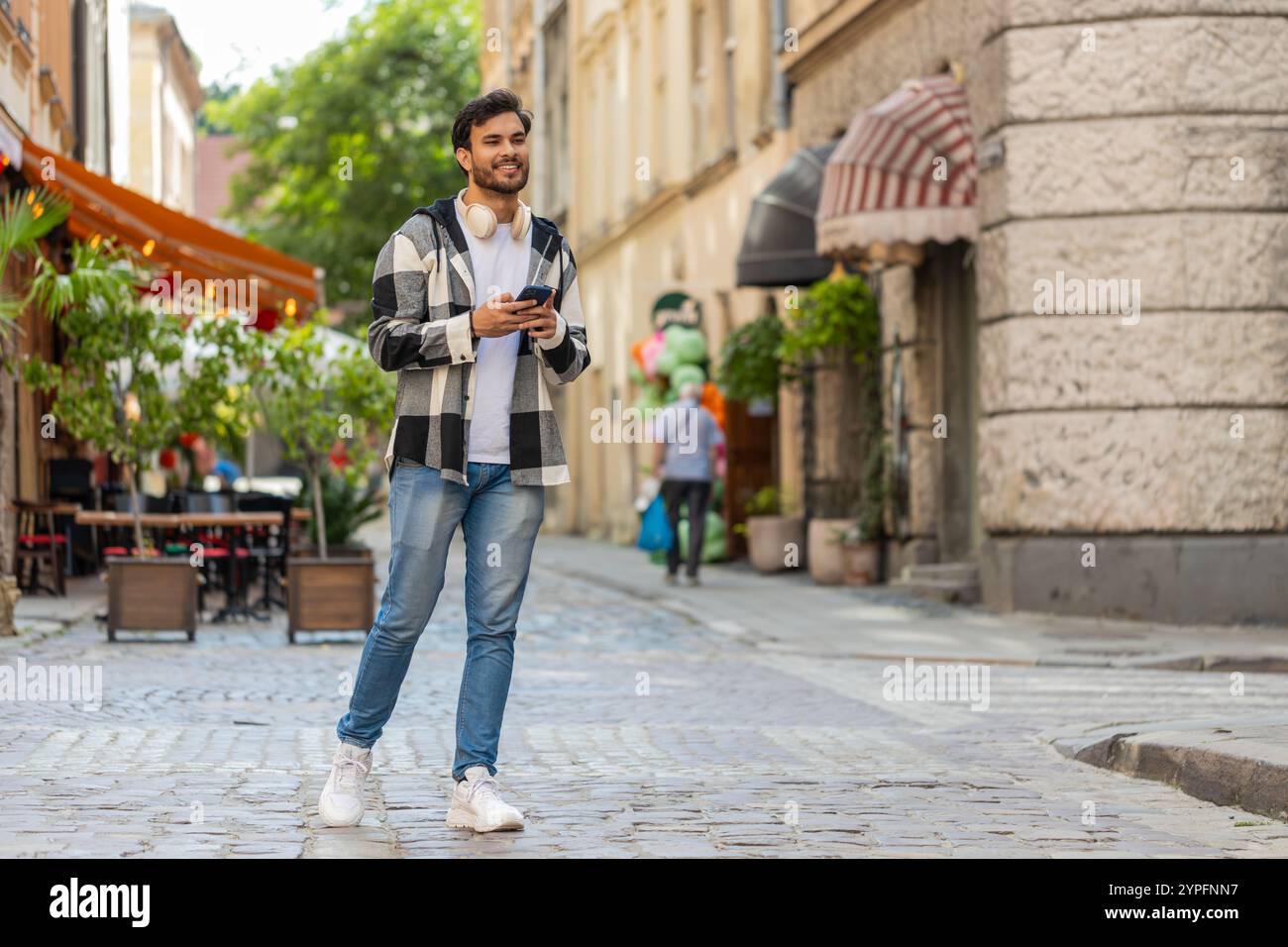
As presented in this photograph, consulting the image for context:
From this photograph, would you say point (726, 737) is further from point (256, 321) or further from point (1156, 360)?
point (256, 321)

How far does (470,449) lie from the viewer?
20.7 feet

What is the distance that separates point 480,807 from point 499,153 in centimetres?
185

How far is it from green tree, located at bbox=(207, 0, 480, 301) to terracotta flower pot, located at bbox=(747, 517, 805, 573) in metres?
25.5

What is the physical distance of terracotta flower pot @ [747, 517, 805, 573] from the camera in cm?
2225

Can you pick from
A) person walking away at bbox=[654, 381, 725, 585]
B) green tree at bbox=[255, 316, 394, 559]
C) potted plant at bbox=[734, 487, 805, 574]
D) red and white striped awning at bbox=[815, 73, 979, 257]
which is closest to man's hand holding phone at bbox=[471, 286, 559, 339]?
green tree at bbox=[255, 316, 394, 559]

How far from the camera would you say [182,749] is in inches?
332

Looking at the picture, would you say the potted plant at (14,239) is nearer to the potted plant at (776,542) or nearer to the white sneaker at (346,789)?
the white sneaker at (346,789)

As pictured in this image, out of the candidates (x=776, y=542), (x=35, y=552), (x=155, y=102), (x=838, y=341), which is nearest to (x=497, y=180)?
(x=35, y=552)

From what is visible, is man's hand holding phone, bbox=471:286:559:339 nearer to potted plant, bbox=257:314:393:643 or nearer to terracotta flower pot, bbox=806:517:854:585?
potted plant, bbox=257:314:393:643

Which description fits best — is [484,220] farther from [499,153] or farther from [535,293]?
[535,293]
